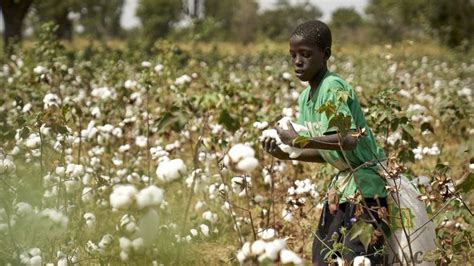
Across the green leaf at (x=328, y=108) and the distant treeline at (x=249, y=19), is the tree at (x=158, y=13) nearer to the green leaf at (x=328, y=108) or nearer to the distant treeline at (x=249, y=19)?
the distant treeline at (x=249, y=19)

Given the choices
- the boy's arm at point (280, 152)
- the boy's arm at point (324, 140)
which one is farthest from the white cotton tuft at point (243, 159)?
the boy's arm at point (280, 152)

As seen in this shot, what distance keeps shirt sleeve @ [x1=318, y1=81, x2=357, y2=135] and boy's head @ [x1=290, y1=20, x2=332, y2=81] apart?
0.11 meters

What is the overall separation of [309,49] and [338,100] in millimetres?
299

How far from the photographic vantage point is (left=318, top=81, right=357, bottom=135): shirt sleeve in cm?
234

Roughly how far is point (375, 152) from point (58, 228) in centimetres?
114

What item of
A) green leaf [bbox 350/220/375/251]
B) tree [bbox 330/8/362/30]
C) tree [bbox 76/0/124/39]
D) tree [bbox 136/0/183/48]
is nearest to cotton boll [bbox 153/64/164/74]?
green leaf [bbox 350/220/375/251]

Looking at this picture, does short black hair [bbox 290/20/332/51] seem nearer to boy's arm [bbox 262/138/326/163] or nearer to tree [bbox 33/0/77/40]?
boy's arm [bbox 262/138/326/163]

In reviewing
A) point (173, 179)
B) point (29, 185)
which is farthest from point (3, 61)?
point (173, 179)

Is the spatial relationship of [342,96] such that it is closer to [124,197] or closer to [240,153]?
[240,153]

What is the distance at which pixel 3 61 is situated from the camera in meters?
9.33

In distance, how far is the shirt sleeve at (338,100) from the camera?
2.34 meters

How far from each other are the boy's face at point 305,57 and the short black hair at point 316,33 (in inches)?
0.5

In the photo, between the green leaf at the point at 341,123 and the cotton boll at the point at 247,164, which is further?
the green leaf at the point at 341,123

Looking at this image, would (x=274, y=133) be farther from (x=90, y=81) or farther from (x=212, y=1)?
(x=212, y=1)
